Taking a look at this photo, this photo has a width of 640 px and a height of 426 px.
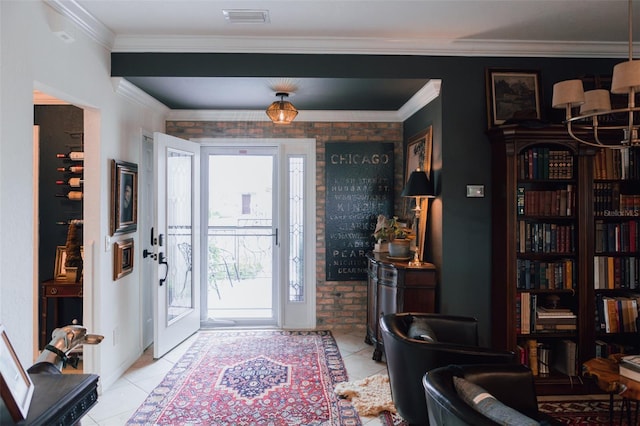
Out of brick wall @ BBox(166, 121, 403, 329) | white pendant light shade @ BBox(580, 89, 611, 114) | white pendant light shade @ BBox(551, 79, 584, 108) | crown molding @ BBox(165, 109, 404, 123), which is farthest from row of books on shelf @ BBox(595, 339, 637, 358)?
crown molding @ BBox(165, 109, 404, 123)

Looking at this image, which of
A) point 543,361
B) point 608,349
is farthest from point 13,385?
point 608,349

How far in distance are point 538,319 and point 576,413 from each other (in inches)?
26.1

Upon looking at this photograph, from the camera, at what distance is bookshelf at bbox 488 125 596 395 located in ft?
10.4

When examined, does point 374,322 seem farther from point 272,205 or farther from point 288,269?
point 272,205

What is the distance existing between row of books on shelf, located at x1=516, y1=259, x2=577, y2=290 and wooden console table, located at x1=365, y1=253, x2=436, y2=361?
2.19ft

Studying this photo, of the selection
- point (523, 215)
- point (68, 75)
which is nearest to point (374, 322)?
point (523, 215)

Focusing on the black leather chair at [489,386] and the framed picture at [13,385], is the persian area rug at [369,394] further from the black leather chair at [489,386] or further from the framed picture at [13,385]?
the framed picture at [13,385]

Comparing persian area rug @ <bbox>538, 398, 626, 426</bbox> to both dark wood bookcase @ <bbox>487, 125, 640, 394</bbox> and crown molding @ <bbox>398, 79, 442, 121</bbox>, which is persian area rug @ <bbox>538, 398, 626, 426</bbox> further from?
crown molding @ <bbox>398, 79, 442, 121</bbox>

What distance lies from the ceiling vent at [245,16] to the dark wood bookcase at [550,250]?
6.29 feet

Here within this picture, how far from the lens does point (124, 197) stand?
11.6 ft

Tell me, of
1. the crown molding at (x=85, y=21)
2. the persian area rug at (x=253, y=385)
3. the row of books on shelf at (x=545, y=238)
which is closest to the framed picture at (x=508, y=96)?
the row of books on shelf at (x=545, y=238)

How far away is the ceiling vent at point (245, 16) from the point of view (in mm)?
2805

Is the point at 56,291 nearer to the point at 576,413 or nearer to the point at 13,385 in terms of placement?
the point at 13,385

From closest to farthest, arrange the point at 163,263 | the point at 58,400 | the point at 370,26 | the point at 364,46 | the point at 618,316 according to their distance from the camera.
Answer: the point at 58,400, the point at 370,26, the point at 618,316, the point at 364,46, the point at 163,263
